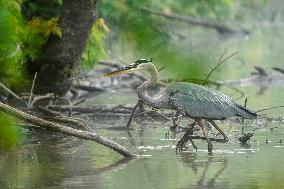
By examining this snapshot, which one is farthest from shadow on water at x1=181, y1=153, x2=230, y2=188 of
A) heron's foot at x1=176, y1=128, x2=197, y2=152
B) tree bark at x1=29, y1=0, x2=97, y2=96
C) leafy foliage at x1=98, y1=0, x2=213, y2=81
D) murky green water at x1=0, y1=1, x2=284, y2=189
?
tree bark at x1=29, y1=0, x2=97, y2=96

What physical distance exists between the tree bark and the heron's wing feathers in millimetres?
2778

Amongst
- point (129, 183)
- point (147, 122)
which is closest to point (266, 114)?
point (147, 122)

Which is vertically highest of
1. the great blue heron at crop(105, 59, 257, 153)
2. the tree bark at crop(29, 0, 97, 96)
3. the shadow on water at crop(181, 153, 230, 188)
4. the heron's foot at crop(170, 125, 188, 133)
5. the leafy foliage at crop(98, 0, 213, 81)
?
the tree bark at crop(29, 0, 97, 96)

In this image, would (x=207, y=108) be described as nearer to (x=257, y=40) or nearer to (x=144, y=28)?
(x=144, y=28)

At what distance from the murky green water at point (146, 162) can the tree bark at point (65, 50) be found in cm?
102

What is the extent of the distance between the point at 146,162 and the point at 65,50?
4522 mm

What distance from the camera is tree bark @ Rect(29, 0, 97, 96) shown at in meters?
10.5

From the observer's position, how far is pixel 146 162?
7219mm

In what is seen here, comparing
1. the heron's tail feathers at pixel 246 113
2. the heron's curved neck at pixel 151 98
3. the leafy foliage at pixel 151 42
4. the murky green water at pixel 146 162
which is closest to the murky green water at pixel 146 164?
the murky green water at pixel 146 162

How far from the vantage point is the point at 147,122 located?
10.7 meters

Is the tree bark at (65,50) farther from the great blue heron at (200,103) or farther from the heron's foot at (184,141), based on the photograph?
the heron's foot at (184,141)

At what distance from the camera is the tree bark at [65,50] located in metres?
10.5

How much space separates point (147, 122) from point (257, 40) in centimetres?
2003

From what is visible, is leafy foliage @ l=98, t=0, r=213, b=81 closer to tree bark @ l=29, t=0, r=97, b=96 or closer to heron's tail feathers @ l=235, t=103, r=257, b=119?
heron's tail feathers @ l=235, t=103, r=257, b=119
